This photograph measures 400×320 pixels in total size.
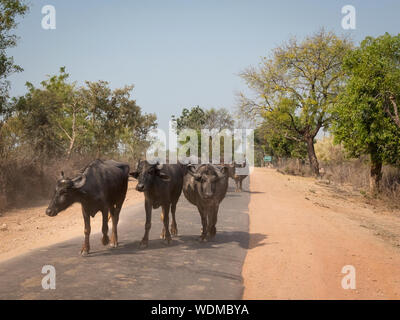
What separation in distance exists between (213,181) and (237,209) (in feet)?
19.9

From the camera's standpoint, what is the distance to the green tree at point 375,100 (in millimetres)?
18656

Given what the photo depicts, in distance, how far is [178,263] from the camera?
6.90 metres

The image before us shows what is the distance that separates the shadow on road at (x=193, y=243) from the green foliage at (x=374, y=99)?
41.4 ft

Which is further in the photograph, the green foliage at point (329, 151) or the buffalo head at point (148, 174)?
the green foliage at point (329, 151)

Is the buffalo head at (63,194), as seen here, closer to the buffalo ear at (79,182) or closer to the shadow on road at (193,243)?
the buffalo ear at (79,182)

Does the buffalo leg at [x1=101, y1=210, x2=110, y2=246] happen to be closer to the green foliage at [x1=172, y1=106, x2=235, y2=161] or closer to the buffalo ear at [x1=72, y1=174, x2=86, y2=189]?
the buffalo ear at [x1=72, y1=174, x2=86, y2=189]

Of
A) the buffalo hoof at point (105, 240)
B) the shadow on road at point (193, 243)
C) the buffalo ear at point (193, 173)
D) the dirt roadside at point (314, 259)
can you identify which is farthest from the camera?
the buffalo ear at point (193, 173)

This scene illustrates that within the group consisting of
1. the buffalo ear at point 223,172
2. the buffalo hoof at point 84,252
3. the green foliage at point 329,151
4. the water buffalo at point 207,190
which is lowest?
the buffalo hoof at point 84,252

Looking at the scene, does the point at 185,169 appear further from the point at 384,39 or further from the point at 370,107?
the point at 384,39

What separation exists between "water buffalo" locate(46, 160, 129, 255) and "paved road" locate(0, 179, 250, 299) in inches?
27.9
